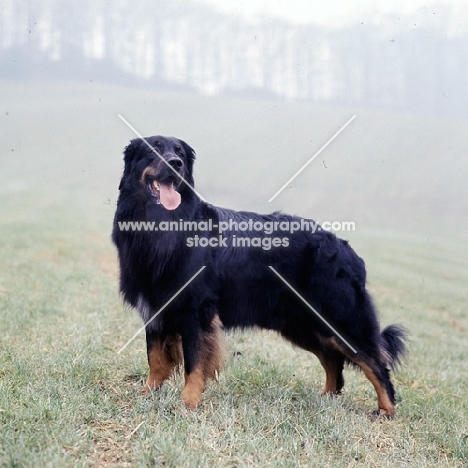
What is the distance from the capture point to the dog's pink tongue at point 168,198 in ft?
15.0

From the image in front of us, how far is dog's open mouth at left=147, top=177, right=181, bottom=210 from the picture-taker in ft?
15.0

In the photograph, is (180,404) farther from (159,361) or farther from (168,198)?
(168,198)

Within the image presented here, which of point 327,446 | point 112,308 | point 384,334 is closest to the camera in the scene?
point 327,446

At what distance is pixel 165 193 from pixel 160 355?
143 centimetres

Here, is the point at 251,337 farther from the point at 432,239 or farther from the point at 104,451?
the point at 432,239

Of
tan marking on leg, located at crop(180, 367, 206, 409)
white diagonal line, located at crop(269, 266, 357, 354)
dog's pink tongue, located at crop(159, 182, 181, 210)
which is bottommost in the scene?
tan marking on leg, located at crop(180, 367, 206, 409)

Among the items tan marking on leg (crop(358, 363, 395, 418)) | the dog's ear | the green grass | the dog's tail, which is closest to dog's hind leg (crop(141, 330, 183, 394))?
the green grass

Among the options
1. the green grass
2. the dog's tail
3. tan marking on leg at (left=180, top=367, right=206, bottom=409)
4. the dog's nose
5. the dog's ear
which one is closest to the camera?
the green grass

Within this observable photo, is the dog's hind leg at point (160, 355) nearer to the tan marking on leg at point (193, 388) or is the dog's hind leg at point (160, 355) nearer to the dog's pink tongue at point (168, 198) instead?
the tan marking on leg at point (193, 388)

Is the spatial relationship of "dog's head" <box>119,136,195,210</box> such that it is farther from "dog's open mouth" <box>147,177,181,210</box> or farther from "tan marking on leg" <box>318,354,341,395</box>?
"tan marking on leg" <box>318,354,341,395</box>

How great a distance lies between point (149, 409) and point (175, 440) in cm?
65

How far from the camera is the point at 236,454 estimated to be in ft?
11.8

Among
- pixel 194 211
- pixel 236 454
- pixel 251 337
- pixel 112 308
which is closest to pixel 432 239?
pixel 251 337

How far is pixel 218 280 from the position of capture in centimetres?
478
